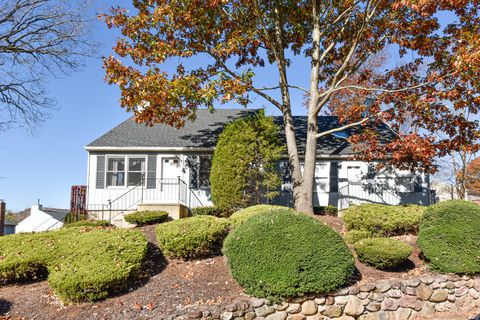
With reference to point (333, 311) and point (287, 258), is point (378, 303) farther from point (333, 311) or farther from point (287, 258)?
point (287, 258)

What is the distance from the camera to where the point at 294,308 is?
679cm

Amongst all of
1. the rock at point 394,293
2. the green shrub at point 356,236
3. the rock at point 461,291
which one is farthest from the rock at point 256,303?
the rock at point 461,291

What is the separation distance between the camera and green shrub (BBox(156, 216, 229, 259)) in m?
8.12

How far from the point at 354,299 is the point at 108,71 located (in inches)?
353

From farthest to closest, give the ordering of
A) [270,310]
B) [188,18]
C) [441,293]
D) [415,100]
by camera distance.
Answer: [188,18] → [415,100] → [441,293] → [270,310]

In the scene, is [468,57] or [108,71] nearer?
[468,57]

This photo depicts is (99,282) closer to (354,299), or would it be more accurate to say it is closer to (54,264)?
(54,264)

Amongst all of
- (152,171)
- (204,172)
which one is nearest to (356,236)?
(204,172)

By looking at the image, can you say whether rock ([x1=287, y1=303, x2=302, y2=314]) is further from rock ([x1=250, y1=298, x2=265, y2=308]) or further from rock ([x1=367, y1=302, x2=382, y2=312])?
rock ([x1=367, y1=302, x2=382, y2=312])

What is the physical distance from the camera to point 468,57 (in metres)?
9.88

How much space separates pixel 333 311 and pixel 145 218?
22.8 feet

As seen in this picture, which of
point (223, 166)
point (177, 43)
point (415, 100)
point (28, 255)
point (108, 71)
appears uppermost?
point (177, 43)

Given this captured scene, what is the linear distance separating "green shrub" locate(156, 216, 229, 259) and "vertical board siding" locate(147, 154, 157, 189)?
777cm

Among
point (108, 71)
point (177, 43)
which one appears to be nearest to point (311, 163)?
point (177, 43)
